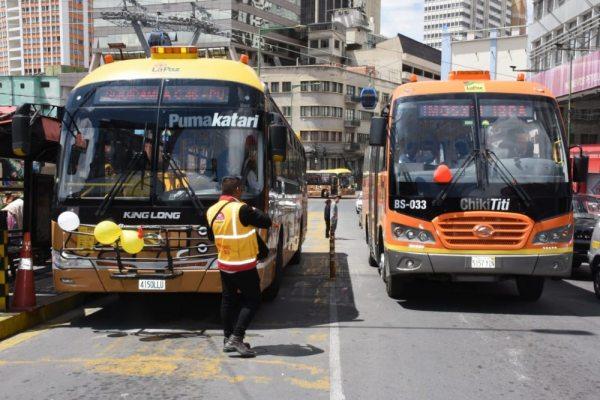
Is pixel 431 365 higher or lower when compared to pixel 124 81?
lower

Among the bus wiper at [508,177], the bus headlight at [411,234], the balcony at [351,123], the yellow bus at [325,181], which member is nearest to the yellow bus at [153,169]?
the bus headlight at [411,234]

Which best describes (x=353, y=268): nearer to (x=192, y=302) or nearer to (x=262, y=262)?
(x=192, y=302)

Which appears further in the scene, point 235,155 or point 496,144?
point 496,144

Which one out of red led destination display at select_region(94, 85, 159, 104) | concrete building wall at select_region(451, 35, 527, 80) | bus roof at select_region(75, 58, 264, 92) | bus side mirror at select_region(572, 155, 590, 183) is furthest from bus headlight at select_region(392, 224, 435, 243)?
concrete building wall at select_region(451, 35, 527, 80)

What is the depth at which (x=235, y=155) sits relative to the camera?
768 cm

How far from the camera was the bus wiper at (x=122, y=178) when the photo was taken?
7434mm

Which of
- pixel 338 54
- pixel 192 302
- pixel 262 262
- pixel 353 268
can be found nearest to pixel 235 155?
pixel 262 262

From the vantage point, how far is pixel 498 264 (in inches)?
332

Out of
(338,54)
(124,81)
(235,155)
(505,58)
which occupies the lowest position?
(235,155)

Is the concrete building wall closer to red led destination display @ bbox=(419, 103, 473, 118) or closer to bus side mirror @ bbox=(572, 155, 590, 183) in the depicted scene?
bus side mirror @ bbox=(572, 155, 590, 183)

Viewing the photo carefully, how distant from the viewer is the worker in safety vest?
6.28 m

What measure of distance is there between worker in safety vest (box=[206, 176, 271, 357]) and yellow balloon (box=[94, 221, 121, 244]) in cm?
137

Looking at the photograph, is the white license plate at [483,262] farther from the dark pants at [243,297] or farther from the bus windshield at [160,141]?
the dark pants at [243,297]

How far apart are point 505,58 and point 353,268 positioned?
4757 cm
